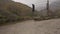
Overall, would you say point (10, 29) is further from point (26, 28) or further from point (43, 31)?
point (43, 31)

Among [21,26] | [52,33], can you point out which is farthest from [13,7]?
[52,33]

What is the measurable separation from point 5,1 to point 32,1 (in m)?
4.88

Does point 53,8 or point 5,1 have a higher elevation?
point 5,1

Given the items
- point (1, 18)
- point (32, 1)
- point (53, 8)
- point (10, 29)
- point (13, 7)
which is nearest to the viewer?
point (10, 29)

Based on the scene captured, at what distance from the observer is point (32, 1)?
14359 millimetres

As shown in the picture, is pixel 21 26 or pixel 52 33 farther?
pixel 21 26

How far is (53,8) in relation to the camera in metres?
12.8

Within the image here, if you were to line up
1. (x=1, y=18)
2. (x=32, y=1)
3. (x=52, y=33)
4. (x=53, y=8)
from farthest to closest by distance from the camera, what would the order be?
(x=32, y=1)
(x=53, y=8)
(x=1, y=18)
(x=52, y=33)

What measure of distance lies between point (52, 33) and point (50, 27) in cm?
84

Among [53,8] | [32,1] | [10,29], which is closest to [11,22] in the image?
[10,29]

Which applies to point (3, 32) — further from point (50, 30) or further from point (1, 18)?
point (50, 30)

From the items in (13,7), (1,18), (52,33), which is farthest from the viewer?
(13,7)

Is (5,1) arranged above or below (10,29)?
above

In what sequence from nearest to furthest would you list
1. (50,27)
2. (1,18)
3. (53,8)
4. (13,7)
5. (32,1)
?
(50,27) < (1,18) < (13,7) < (53,8) < (32,1)
